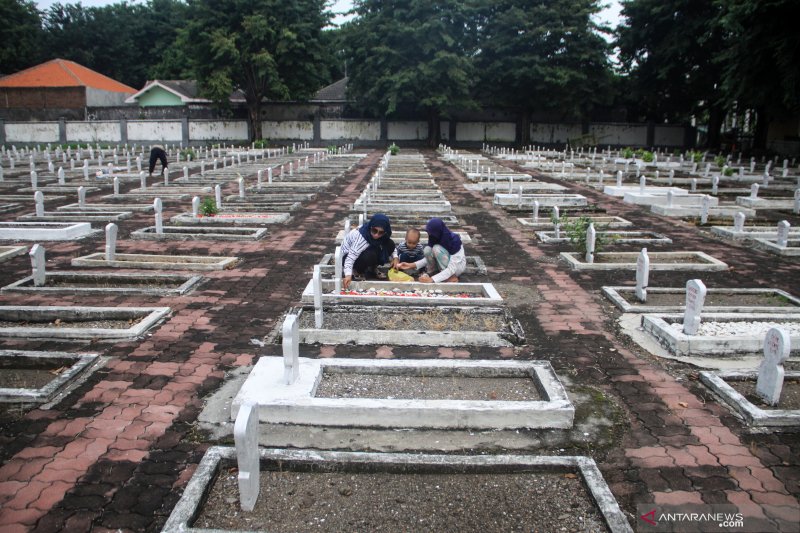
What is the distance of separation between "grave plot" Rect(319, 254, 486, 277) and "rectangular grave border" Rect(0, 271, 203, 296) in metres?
1.70

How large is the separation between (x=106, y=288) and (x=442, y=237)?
4.28 meters

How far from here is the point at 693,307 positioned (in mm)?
5727

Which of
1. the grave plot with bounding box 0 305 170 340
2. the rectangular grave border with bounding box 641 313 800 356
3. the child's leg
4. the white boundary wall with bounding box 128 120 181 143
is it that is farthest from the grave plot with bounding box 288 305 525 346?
the white boundary wall with bounding box 128 120 181 143

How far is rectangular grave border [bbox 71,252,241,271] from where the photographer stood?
28.2ft

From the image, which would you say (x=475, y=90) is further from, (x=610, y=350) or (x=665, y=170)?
(x=610, y=350)

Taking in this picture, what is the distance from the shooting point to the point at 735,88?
2644 cm

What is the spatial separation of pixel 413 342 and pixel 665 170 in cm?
2184

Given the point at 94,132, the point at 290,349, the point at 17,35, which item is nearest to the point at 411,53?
the point at 94,132

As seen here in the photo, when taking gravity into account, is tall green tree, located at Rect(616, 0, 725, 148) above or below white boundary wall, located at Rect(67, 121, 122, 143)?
above

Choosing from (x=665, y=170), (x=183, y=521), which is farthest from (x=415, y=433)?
(x=665, y=170)

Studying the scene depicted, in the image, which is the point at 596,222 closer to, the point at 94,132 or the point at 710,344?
the point at 710,344

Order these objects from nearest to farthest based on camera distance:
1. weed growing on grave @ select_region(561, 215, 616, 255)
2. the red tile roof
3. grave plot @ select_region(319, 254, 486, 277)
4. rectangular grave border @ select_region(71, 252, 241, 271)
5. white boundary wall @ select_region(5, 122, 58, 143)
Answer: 1. grave plot @ select_region(319, 254, 486, 277)
2. rectangular grave border @ select_region(71, 252, 241, 271)
3. weed growing on grave @ select_region(561, 215, 616, 255)
4. white boundary wall @ select_region(5, 122, 58, 143)
5. the red tile roof

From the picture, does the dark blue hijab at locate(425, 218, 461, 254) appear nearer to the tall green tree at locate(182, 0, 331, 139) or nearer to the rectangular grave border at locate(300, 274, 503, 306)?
the rectangular grave border at locate(300, 274, 503, 306)
